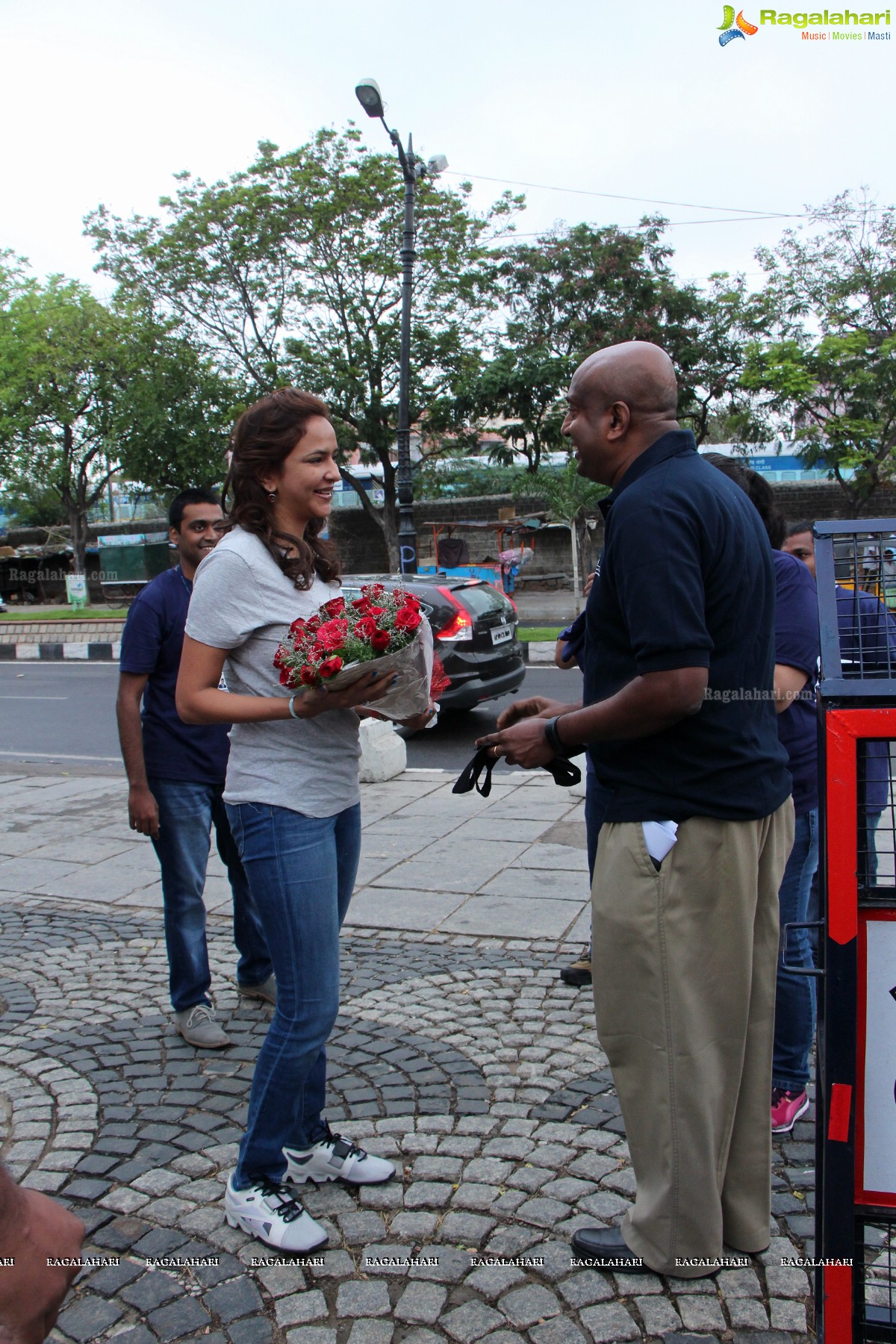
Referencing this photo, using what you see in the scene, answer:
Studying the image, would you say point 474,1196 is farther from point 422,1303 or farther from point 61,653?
point 61,653

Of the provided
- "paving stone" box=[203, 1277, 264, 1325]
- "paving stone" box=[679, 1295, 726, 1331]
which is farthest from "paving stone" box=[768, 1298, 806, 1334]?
"paving stone" box=[203, 1277, 264, 1325]

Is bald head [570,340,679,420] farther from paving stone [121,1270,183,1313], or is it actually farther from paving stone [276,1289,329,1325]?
paving stone [121,1270,183,1313]

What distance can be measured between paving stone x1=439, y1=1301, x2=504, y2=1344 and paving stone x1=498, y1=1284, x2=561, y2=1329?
30 millimetres

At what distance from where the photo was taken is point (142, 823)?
11.9 feet

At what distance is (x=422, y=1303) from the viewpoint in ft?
7.46

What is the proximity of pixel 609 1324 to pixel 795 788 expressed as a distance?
59.7 inches

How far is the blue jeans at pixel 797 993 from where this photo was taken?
9.82 ft

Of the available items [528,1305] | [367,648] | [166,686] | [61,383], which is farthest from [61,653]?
[528,1305]

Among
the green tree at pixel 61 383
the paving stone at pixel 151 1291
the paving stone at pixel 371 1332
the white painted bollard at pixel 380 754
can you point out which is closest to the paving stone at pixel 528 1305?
the paving stone at pixel 371 1332

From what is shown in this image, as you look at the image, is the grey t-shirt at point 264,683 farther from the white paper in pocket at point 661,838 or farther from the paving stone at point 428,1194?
the paving stone at point 428,1194

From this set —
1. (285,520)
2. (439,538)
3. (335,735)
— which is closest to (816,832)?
(335,735)

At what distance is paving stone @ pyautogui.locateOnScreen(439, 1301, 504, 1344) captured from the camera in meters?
2.17

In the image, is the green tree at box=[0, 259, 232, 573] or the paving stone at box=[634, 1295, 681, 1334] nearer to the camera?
the paving stone at box=[634, 1295, 681, 1334]

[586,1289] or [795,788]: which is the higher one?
[795,788]
